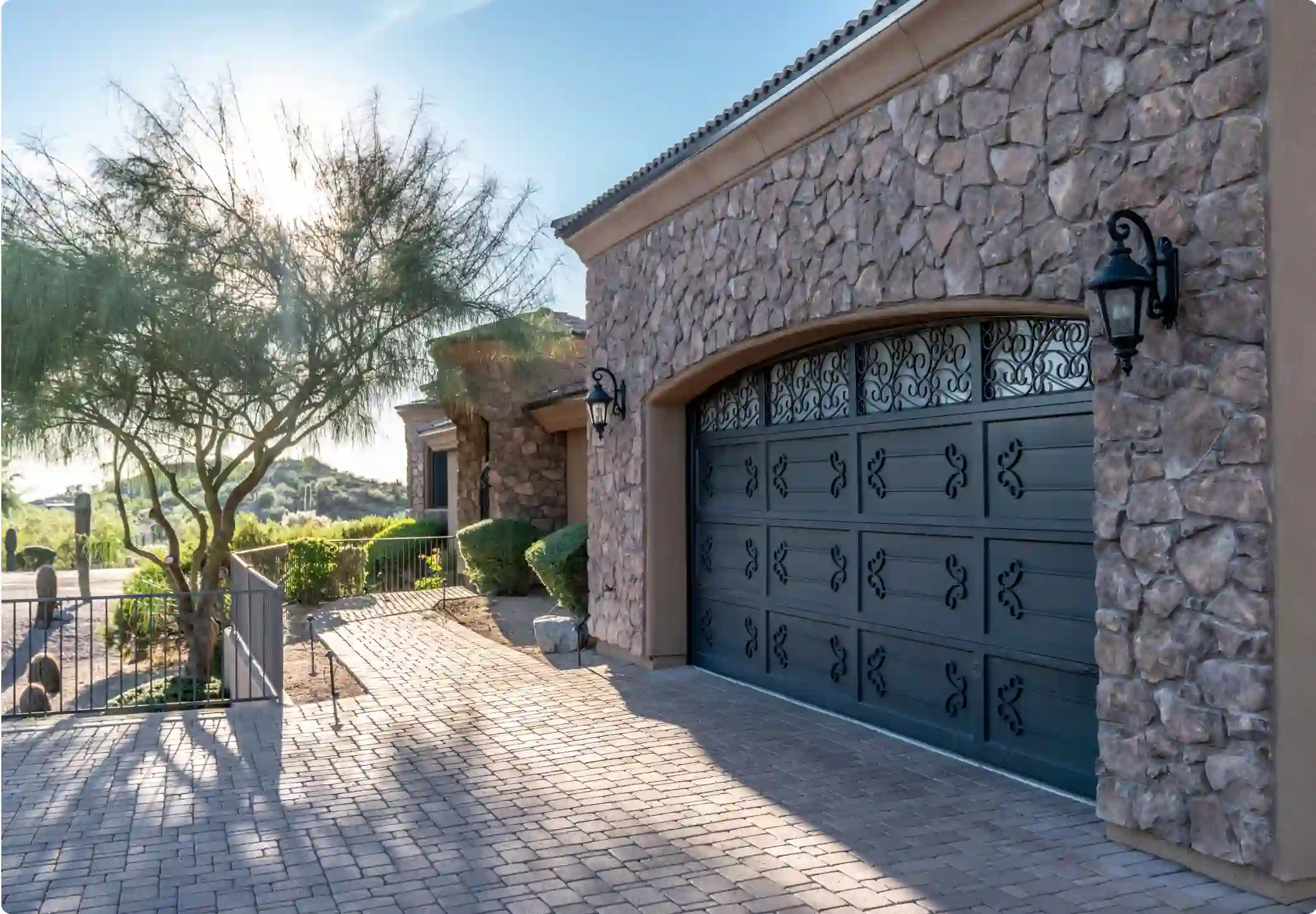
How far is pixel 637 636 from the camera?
10.3 meters

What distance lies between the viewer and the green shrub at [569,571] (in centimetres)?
1224

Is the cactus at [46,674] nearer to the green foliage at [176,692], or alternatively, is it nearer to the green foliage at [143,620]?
the green foliage at [176,692]

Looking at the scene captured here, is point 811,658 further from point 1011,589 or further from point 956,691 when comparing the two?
point 1011,589

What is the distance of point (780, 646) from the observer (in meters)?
8.80

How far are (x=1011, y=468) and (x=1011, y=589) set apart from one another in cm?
74

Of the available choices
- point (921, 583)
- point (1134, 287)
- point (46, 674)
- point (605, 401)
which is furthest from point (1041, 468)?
point (46, 674)

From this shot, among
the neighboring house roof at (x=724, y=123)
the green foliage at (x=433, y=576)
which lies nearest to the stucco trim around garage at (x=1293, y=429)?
the neighboring house roof at (x=724, y=123)

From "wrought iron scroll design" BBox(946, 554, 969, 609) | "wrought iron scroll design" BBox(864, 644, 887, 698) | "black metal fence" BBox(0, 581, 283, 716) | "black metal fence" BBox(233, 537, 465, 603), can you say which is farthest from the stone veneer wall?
"black metal fence" BBox(233, 537, 465, 603)

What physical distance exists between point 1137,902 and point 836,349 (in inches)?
184

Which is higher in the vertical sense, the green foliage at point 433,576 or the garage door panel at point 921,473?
the garage door panel at point 921,473

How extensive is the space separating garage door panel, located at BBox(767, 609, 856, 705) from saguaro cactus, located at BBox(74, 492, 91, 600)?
1635 centimetres

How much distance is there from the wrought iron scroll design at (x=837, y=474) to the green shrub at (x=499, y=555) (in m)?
8.43

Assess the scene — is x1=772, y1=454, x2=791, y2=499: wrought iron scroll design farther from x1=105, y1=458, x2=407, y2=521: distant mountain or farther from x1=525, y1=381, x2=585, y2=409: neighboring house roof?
x1=105, y1=458, x2=407, y2=521: distant mountain

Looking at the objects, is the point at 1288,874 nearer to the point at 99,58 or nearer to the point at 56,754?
the point at 56,754
